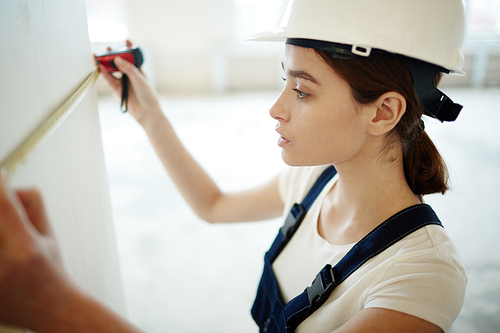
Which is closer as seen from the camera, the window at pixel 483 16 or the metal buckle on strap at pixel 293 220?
the metal buckle on strap at pixel 293 220

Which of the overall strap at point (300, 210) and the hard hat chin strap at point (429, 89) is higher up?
the hard hat chin strap at point (429, 89)

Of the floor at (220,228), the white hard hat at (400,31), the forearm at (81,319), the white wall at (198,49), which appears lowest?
the floor at (220,228)

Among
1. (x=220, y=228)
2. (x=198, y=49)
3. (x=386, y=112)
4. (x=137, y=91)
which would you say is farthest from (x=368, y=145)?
(x=198, y=49)

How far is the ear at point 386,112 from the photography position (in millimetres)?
941

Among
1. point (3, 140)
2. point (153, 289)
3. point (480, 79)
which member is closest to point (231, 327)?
point (153, 289)

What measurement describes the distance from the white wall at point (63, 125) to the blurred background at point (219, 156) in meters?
0.84

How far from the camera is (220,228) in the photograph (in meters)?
3.02

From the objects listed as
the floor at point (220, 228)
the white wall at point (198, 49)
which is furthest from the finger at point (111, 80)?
the white wall at point (198, 49)

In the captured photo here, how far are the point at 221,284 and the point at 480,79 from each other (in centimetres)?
759

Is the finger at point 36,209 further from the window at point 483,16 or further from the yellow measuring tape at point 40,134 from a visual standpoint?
the window at point 483,16

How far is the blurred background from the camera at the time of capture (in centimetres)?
228

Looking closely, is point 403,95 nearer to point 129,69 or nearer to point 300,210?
point 300,210

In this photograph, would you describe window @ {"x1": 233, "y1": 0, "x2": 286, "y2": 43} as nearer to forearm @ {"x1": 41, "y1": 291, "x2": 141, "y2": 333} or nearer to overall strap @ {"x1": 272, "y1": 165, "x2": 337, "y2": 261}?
overall strap @ {"x1": 272, "y1": 165, "x2": 337, "y2": 261}

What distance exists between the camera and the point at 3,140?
47cm
